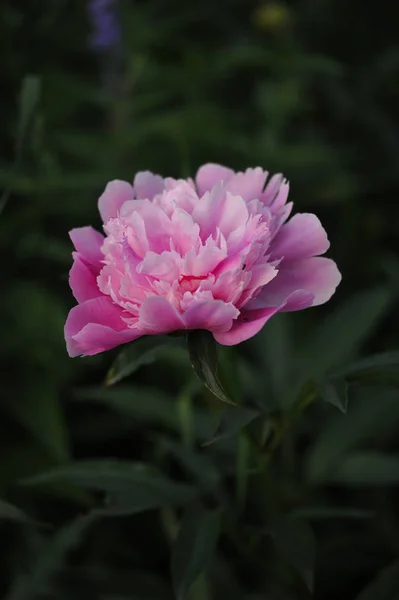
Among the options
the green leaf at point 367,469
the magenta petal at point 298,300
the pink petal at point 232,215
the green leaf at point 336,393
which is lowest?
the green leaf at point 367,469

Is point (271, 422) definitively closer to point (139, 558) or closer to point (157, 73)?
point (139, 558)

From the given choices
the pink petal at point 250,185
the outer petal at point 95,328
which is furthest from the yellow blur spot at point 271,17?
the outer petal at point 95,328

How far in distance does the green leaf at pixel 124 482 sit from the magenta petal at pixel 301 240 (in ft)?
0.82

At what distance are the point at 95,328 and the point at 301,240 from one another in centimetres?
16

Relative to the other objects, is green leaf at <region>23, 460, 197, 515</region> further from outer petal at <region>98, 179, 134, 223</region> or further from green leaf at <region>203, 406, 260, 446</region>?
outer petal at <region>98, 179, 134, 223</region>

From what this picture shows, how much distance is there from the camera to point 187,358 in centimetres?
91

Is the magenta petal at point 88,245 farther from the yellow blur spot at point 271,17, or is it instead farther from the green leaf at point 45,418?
the yellow blur spot at point 271,17

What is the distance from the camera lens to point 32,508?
104cm

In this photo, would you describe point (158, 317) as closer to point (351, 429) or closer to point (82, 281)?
point (82, 281)

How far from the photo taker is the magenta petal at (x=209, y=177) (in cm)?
61

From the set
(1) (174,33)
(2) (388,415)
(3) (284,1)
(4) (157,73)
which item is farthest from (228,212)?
(3) (284,1)

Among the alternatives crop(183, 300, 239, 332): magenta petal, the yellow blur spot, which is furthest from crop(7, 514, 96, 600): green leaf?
the yellow blur spot

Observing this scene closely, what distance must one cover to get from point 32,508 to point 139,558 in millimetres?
158

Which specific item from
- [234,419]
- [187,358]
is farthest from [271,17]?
[234,419]
